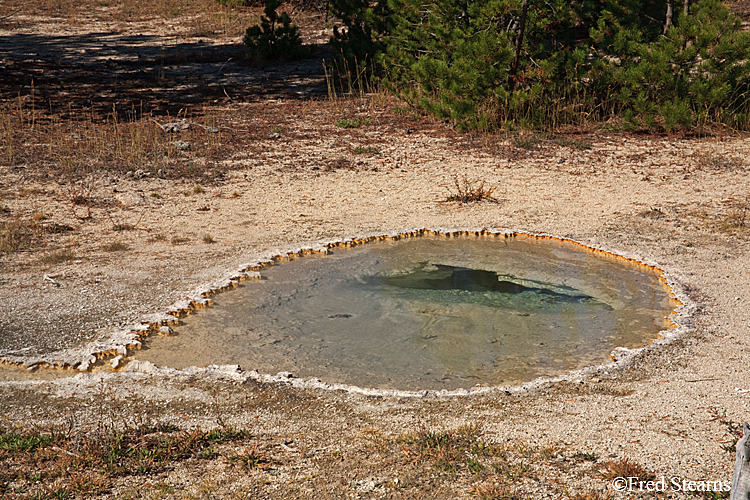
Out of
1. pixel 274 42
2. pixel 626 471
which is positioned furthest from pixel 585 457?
pixel 274 42

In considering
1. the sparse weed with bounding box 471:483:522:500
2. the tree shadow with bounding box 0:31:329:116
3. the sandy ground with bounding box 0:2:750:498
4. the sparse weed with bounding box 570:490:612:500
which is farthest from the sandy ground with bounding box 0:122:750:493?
the tree shadow with bounding box 0:31:329:116

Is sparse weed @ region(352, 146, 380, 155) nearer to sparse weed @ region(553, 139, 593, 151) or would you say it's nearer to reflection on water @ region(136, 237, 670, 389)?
sparse weed @ region(553, 139, 593, 151)

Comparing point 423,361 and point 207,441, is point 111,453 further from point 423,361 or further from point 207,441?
point 423,361

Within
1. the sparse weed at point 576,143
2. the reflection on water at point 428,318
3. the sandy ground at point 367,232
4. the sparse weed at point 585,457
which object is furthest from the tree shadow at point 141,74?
the sparse weed at point 585,457

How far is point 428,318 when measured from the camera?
5480 millimetres

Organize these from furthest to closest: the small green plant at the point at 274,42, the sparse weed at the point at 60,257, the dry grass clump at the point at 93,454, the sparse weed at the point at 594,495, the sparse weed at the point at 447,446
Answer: the small green plant at the point at 274,42, the sparse weed at the point at 60,257, the sparse weed at the point at 447,446, the dry grass clump at the point at 93,454, the sparse weed at the point at 594,495

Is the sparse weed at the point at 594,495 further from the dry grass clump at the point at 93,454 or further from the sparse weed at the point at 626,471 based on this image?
the dry grass clump at the point at 93,454

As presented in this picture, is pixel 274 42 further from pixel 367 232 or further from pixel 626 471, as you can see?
pixel 626 471

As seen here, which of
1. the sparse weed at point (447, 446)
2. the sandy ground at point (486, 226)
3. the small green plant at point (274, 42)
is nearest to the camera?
the sparse weed at point (447, 446)
